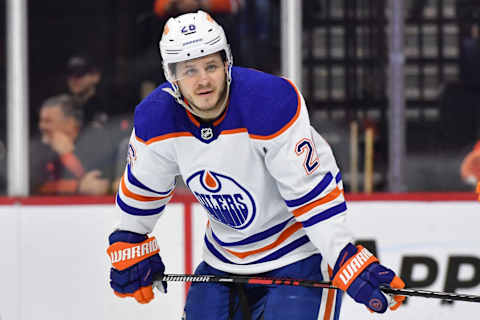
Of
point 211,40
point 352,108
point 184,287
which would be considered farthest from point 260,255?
point 352,108

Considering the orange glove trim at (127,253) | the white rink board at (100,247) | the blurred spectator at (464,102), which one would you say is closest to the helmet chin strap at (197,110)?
the orange glove trim at (127,253)

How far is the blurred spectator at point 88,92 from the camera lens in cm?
347

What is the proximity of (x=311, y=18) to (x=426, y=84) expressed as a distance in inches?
21.1

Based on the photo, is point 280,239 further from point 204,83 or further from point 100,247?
point 100,247

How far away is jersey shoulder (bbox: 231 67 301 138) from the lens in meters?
1.96

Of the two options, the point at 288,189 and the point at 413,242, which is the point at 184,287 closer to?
the point at 413,242

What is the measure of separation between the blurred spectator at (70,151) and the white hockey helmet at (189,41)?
149 cm

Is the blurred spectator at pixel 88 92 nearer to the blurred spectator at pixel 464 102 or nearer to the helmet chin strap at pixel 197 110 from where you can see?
the blurred spectator at pixel 464 102

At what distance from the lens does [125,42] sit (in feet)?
11.3

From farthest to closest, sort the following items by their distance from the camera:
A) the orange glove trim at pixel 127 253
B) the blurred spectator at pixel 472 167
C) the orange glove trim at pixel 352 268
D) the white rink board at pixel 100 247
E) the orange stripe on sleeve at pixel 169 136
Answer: the blurred spectator at pixel 472 167 → the white rink board at pixel 100 247 → the orange glove trim at pixel 127 253 → the orange stripe on sleeve at pixel 169 136 → the orange glove trim at pixel 352 268

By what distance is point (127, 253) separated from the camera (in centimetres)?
221

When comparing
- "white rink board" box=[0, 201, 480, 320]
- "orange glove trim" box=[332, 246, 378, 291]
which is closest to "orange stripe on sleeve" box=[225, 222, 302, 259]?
"orange glove trim" box=[332, 246, 378, 291]

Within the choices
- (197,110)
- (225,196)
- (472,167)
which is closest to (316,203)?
(225,196)

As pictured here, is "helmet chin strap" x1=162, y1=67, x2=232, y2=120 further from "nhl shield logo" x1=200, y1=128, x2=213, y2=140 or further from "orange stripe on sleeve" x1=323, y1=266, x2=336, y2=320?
"orange stripe on sleeve" x1=323, y1=266, x2=336, y2=320
